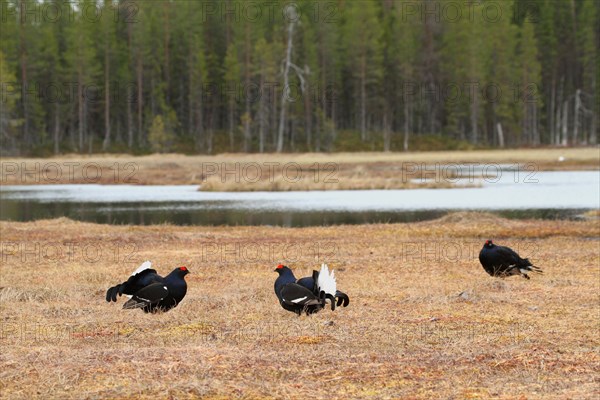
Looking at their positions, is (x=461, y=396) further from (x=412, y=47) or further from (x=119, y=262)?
(x=412, y=47)

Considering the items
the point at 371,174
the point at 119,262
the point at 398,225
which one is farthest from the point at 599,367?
the point at 371,174

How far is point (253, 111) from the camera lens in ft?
366

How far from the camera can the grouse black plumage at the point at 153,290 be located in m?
12.8

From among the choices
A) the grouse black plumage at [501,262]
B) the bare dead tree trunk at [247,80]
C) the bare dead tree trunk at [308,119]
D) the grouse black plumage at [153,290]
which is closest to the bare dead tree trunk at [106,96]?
the bare dead tree trunk at [247,80]

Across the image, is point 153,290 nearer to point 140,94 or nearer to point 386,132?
point 386,132

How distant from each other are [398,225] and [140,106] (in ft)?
247

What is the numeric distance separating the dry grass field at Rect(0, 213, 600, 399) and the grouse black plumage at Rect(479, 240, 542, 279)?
35cm

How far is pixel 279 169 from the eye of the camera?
7575 centimetres

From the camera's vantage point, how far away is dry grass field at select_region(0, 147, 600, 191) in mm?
60500

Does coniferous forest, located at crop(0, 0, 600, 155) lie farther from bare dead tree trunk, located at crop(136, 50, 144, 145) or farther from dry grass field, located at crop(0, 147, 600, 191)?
dry grass field, located at crop(0, 147, 600, 191)

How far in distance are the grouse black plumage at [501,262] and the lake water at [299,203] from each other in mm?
19774

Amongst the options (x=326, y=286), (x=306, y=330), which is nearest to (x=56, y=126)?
(x=326, y=286)

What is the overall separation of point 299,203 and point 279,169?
93.0 ft

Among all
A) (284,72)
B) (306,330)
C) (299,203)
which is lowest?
(299,203)
